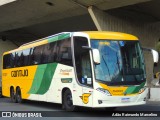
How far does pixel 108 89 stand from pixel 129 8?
1576cm

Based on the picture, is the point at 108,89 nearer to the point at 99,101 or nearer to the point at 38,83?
the point at 99,101

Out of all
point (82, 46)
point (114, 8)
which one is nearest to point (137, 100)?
point (82, 46)

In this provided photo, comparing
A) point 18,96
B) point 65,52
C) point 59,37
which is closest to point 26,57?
point 18,96

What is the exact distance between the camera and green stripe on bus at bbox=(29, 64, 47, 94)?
1775cm

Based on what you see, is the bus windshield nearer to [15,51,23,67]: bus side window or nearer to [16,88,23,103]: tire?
[15,51,23,67]: bus side window

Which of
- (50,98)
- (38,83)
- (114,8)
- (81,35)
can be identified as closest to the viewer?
(81,35)

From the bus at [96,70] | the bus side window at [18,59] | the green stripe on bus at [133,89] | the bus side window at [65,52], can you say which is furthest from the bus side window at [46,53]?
the green stripe on bus at [133,89]

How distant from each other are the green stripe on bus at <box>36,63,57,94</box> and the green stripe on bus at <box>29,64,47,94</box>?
25 cm

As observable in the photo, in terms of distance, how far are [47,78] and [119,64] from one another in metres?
4.51

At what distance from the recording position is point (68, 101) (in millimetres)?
15328

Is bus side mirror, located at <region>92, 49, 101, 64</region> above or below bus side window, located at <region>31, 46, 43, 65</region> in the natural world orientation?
below

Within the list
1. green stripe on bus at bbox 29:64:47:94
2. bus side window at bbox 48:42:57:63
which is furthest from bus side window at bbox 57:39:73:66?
green stripe on bus at bbox 29:64:47:94

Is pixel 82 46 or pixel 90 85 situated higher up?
pixel 82 46

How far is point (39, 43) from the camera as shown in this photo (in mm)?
18500
